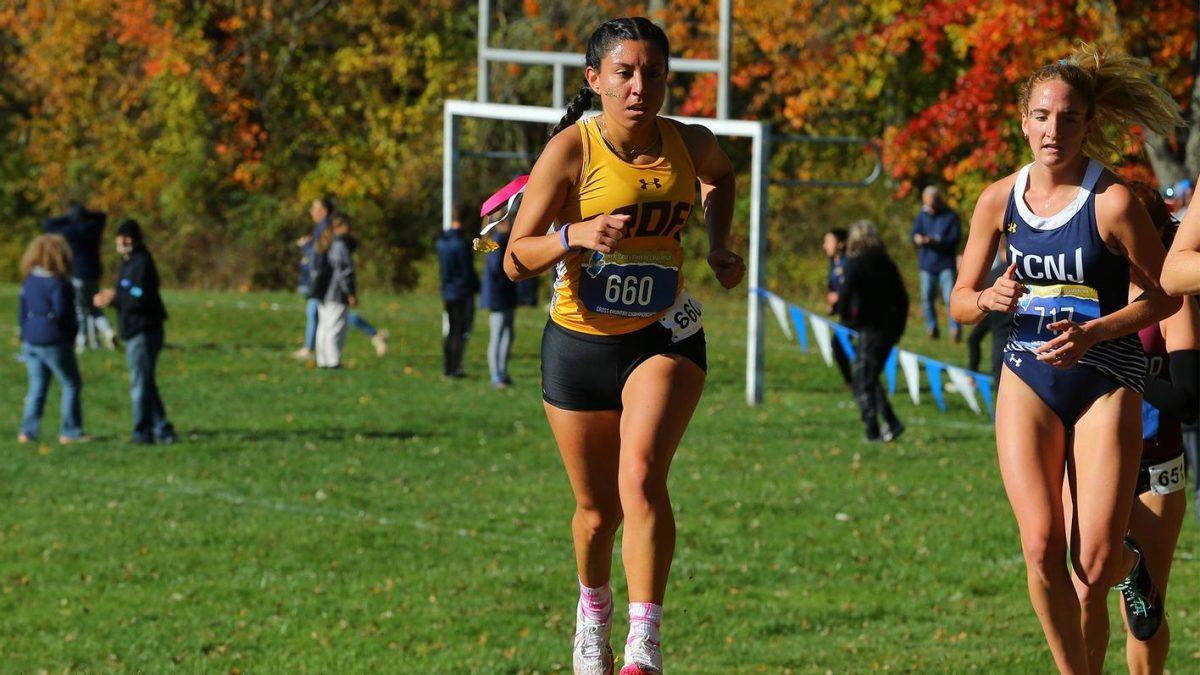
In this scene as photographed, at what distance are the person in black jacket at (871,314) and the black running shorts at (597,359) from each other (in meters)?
9.80

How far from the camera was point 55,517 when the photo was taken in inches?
492

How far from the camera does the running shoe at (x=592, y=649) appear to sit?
637 cm

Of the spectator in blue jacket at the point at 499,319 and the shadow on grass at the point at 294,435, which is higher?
the spectator in blue jacket at the point at 499,319

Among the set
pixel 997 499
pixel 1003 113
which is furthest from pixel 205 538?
pixel 1003 113

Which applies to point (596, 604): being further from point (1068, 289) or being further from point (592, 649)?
point (1068, 289)

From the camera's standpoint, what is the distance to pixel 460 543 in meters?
11.6

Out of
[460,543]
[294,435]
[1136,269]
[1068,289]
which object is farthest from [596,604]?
[294,435]

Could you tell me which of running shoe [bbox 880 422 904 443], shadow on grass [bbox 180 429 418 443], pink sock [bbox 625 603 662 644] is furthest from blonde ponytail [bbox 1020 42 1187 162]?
shadow on grass [bbox 180 429 418 443]

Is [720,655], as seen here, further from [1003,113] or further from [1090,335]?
[1003,113]

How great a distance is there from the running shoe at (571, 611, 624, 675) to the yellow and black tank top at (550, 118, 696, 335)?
3.49ft

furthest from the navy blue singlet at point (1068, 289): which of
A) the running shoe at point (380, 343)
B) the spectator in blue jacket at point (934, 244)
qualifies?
→ the spectator in blue jacket at point (934, 244)

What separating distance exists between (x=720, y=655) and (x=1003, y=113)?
2163cm

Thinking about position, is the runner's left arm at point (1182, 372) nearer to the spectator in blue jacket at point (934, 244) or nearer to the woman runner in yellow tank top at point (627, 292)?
the woman runner in yellow tank top at point (627, 292)

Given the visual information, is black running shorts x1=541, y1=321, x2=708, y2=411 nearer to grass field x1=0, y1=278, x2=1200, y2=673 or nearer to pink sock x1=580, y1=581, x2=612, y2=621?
pink sock x1=580, y1=581, x2=612, y2=621
